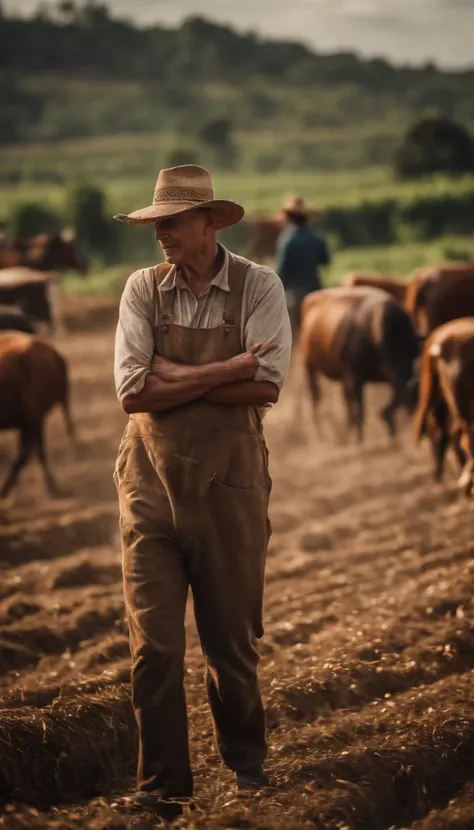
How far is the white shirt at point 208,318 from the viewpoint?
4234 mm

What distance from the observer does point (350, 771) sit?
4.48 meters

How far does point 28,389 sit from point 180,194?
6925 millimetres

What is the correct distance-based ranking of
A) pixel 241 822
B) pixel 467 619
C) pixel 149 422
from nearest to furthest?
1. pixel 241 822
2. pixel 149 422
3. pixel 467 619

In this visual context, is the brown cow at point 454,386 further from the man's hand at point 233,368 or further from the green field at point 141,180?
the green field at point 141,180

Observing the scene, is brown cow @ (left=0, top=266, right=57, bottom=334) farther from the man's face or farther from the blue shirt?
the man's face

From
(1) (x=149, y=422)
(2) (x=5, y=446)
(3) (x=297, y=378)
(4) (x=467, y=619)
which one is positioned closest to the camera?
(1) (x=149, y=422)

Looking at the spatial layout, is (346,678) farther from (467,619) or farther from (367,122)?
(367,122)

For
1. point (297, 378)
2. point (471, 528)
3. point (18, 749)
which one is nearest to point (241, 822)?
point (18, 749)

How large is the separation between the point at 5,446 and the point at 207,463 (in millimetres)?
9494

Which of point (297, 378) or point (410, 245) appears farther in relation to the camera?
point (410, 245)

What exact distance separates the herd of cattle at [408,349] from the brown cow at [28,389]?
296 centimetres

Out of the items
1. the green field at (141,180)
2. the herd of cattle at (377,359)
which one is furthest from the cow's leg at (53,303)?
the green field at (141,180)

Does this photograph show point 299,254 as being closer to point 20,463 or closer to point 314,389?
point 314,389

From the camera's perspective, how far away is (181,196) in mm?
4246
